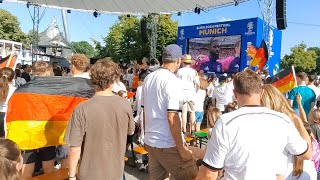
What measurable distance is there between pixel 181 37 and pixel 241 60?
5.55 metres

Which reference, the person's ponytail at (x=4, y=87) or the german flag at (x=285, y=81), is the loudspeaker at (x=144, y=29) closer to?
the german flag at (x=285, y=81)

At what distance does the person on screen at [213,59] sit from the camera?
67.4 ft

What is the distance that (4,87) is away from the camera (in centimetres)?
412

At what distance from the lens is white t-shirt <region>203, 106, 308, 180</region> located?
1.97 m

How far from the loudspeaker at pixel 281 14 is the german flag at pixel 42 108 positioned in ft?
39.9

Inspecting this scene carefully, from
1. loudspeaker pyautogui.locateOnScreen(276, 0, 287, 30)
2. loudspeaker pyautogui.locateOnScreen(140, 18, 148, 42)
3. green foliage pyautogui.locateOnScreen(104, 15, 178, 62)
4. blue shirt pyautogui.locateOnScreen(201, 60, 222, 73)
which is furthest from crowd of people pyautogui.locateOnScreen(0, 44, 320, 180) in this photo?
green foliage pyautogui.locateOnScreen(104, 15, 178, 62)

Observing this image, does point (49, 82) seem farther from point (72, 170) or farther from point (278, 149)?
point (278, 149)

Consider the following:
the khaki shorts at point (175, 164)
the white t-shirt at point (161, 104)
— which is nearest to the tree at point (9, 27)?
the white t-shirt at point (161, 104)

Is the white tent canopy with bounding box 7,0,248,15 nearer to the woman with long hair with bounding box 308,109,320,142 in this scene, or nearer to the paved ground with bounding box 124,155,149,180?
the paved ground with bounding box 124,155,149,180

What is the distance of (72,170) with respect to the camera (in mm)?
2715

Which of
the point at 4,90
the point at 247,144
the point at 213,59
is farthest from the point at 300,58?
the point at 247,144

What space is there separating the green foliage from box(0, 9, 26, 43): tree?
23003 millimetres

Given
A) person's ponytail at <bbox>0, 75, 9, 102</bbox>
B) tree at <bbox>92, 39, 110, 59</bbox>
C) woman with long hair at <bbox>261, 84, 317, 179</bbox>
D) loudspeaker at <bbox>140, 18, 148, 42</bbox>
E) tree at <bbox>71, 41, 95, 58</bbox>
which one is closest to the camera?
woman with long hair at <bbox>261, 84, 317, 179</bbox>

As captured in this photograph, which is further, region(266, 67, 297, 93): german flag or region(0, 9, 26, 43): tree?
Answer: region(0, 9, 26, 43): tree
